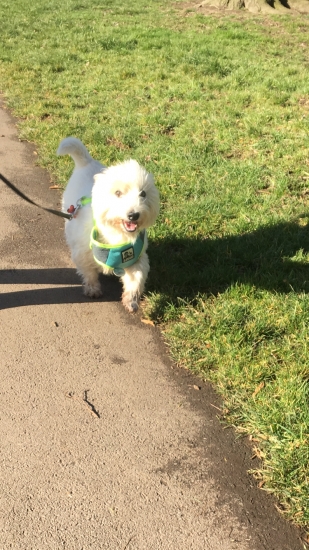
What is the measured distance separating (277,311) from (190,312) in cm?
70

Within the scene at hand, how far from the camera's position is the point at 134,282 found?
4.18 m

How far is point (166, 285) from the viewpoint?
453 cm

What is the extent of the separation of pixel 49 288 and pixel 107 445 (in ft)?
5.90

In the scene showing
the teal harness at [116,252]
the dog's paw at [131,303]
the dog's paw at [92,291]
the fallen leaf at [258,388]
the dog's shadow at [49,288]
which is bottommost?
the dog's shadow at [49,288]

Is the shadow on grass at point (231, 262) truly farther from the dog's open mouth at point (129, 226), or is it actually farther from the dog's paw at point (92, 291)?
the dog's open mouth at point (129, 226)

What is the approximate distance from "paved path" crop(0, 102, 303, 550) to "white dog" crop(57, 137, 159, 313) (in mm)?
320

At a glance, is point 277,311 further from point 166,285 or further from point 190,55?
point 190,55

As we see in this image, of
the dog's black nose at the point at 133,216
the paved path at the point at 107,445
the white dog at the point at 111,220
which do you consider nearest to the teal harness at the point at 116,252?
the white dog at the point at 111,220

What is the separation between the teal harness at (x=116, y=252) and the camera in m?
3.92

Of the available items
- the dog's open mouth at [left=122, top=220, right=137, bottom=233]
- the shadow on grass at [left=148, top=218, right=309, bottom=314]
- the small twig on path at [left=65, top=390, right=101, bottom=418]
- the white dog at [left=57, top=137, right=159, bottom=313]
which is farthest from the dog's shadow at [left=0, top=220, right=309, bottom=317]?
the small twig on path at [left=65, top=390, right=101, bottom=418]

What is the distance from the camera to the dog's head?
3545 mm

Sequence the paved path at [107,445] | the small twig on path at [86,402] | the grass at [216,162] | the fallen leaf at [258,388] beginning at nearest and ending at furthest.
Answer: the paved path at [107,445] → the small twig on path at [86,402] → the fallen leaf at [258,388] → the grass at [216,162]

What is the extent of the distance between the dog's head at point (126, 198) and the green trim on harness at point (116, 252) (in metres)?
0.17

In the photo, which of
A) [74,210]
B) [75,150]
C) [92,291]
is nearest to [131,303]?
[92,291]
